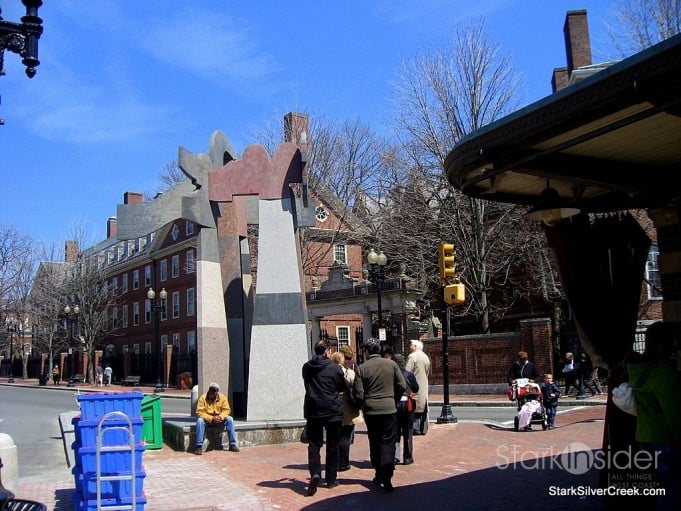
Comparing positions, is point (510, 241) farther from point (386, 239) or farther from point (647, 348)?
point (647, 348)

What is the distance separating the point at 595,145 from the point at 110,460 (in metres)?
5.87

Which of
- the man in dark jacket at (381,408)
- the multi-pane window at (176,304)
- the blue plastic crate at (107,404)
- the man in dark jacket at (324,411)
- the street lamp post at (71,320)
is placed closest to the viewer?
the blue plastic crate at (107,404)

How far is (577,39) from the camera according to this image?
110 feet

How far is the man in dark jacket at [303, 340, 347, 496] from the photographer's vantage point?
342 inches

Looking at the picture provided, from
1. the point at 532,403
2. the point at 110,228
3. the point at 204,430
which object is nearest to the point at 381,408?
the point at 204,430

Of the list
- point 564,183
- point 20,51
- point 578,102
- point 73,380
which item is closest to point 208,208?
point 20,51

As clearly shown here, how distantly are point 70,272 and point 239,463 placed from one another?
5010cm

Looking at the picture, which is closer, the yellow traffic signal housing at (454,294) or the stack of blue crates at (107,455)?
the stack of blue crates at (107,455)

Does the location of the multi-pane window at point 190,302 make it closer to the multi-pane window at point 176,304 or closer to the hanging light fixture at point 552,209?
the multi-pane window at point 176,304

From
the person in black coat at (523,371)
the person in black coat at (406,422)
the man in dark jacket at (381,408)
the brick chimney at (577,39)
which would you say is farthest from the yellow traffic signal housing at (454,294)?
the brick chimney at (577,39)

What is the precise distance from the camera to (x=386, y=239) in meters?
33.7

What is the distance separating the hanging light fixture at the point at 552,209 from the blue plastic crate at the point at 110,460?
4.85 m

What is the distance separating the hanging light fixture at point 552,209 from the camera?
6941 mm

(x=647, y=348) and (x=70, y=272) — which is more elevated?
(x=70, y=272)
